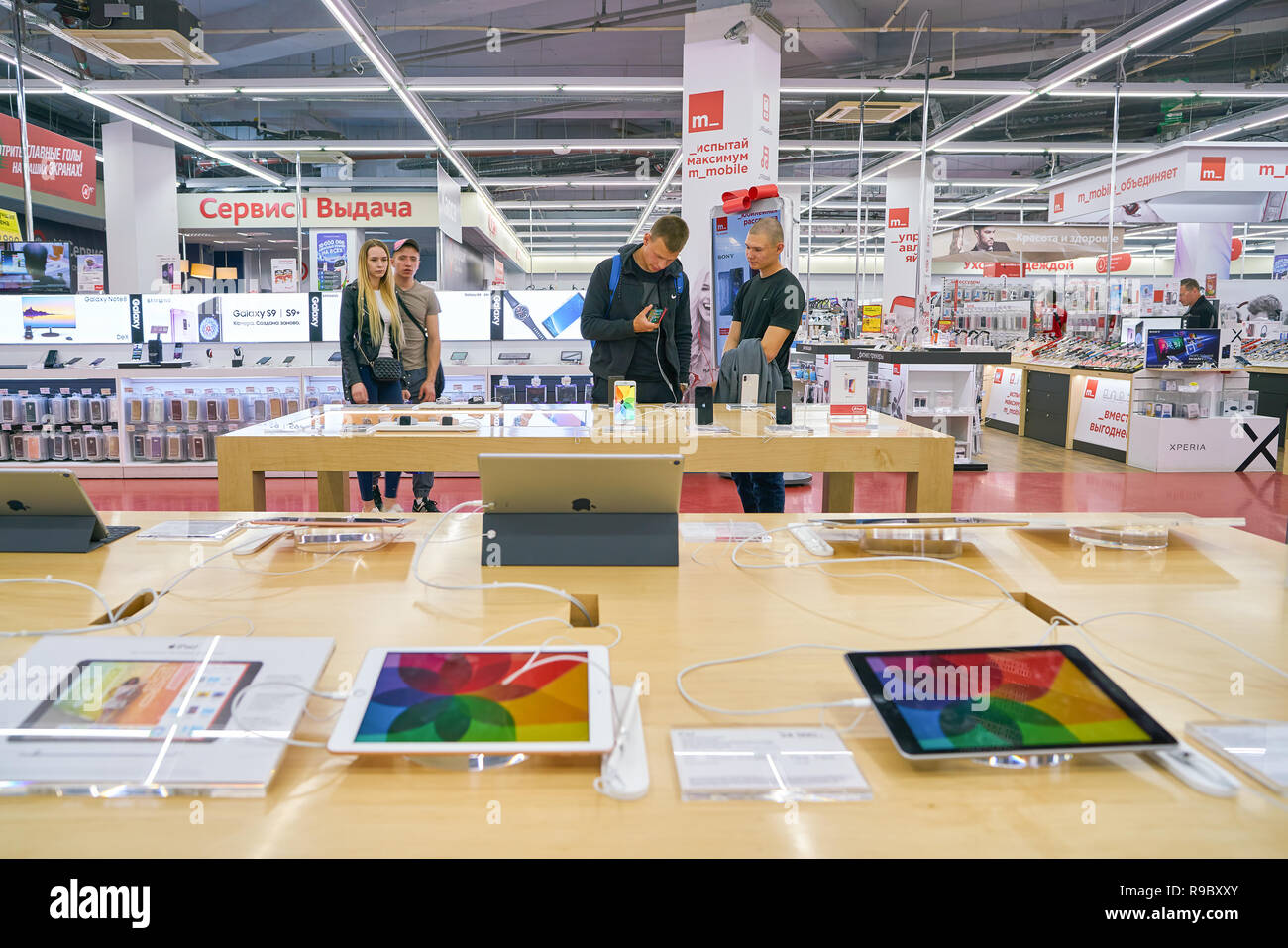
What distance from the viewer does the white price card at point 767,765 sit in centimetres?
91

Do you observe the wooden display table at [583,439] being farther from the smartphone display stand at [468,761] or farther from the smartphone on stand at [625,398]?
the smartphone display stand at [468,761]

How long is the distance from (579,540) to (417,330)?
397 cm

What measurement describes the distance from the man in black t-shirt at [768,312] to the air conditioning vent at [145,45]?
4493 millimetres

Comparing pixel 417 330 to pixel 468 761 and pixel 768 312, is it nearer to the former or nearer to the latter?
pixel 768 312

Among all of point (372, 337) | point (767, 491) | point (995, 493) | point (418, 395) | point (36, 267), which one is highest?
point (36, 267)

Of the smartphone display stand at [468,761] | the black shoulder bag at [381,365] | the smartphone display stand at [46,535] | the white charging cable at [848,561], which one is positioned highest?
the black shoulder bag at [381,365]

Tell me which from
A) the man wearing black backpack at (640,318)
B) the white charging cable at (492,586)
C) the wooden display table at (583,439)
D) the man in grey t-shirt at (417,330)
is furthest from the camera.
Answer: the man in grey t-shirt at (417,330)

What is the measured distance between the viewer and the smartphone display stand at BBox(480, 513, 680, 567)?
70.1 inches

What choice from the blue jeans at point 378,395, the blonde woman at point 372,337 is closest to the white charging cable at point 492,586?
the blonde woman at point 372,337

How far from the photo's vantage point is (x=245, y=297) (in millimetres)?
7641

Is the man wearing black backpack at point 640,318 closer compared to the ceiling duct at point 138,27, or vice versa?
the man wearing black backpack at point 640,318

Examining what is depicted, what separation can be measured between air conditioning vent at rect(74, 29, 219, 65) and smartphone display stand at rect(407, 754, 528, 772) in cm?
672

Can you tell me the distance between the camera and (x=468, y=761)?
0.98m

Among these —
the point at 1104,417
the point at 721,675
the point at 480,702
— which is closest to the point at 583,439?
the point at 721,675
